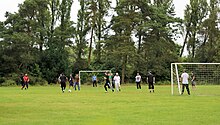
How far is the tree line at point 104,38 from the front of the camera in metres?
64.8

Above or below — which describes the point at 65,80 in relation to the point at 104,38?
below

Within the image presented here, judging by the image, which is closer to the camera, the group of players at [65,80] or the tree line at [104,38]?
the group of players at [65,80]

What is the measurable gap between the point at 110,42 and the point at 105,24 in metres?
7.39

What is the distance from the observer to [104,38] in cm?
7106

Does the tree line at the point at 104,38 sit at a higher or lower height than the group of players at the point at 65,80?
higher

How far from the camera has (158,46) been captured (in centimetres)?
6819

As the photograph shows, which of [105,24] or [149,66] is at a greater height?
[105,24]

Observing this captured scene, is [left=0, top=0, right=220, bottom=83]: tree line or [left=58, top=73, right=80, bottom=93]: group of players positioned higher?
[left=0, top=0, right=220, bottom=83]: tree line

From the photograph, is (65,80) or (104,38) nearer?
(65,80)

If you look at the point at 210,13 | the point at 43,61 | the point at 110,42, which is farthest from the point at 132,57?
the point at 210,13

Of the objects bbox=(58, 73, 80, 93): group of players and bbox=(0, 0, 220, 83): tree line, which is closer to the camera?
bbox=(58, 73, 80, 93): group of players

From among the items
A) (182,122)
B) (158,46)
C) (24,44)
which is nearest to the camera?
(182,122)

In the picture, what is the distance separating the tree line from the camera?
64812 mm

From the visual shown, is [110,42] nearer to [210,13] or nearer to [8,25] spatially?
[8,25]
